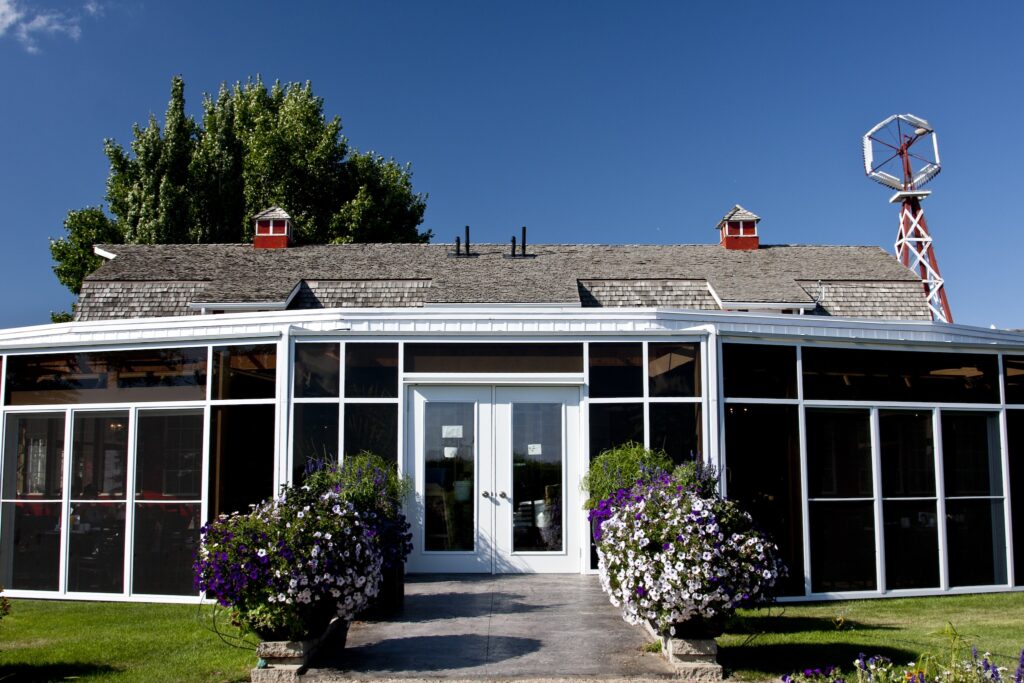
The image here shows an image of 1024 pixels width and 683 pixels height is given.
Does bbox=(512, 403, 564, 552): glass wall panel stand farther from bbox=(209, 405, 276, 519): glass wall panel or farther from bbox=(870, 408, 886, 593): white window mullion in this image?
bbox=(870, 408, 886, 593): white window mullion

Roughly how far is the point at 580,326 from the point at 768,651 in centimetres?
453

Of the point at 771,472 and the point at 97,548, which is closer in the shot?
the point at 771,472

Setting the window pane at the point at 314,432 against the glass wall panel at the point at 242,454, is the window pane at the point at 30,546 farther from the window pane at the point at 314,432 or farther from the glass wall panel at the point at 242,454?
the window pane at the point at 314,432

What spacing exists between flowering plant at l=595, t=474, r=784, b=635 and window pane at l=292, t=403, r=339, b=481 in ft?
15.3

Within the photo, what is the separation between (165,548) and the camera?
11.3 metres

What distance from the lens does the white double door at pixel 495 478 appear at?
11.5 m

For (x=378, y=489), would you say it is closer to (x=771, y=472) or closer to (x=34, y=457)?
(x=771, y=472)

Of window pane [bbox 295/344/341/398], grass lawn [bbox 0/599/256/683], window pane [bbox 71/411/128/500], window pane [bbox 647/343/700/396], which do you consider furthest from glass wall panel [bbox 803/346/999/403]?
window pane [bbox 71/411/128/500]

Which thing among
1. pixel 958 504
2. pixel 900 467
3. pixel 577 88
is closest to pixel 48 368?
pixel 900 467

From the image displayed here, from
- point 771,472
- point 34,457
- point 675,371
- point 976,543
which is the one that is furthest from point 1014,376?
point 34,457

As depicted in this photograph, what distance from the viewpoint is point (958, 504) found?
38.4ft

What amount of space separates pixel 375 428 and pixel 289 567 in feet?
14.5

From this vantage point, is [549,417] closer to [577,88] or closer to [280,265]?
[280,265]

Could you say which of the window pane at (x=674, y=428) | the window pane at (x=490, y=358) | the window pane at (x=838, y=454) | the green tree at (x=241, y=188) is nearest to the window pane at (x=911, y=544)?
the window pane at (x=838, y=454)
